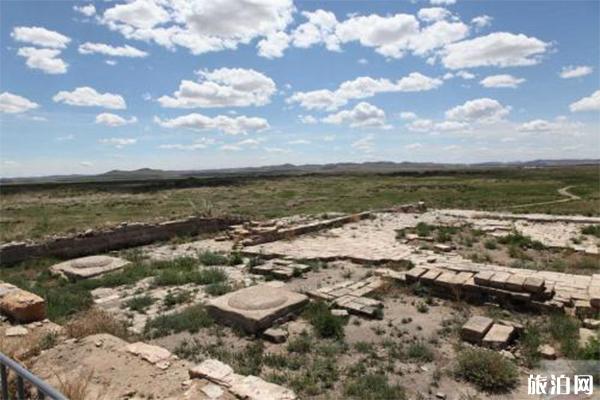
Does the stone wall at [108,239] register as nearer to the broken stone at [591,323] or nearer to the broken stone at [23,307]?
the broken stone at [23,307]

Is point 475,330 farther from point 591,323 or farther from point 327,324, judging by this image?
point 327,324

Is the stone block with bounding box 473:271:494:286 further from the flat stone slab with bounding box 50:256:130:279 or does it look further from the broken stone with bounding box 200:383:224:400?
the flat stone slab with bounding box 50:256:130:279

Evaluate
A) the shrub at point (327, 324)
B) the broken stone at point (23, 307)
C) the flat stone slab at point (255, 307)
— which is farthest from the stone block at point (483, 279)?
the broken stone at point (23, 307)

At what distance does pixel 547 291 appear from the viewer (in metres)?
7.94

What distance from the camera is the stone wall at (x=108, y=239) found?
1348cm

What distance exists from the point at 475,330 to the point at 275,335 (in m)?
2.97

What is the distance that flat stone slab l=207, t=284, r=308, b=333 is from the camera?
7.04 m

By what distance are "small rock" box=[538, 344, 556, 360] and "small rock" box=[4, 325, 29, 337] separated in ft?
24.1

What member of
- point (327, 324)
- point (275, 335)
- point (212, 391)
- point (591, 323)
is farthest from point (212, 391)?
point (591, 323)

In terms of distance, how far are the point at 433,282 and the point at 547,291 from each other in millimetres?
2029

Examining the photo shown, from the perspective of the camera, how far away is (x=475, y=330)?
21.0ft

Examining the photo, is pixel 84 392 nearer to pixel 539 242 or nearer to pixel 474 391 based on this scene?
pixel 474 391

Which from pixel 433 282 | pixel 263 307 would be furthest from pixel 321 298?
pixel 433 282

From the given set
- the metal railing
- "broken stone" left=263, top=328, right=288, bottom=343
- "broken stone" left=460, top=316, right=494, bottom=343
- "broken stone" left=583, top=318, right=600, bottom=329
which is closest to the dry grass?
"broken stone" left=263, top=328, right=288, bottom=343
